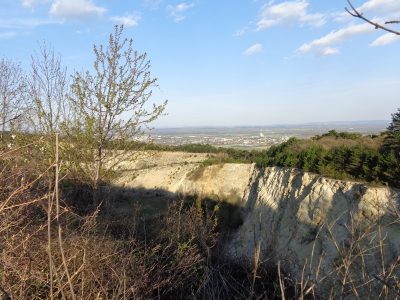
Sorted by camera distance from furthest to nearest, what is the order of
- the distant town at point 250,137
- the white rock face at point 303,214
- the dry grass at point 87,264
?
the distant town at point 250,137 → the white rock face at point 303,214 → the dry grass at point 87,264

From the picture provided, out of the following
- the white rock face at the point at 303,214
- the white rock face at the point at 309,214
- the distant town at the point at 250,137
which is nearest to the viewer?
the white rock face at the point at 303,214

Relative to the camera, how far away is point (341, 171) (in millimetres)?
12648

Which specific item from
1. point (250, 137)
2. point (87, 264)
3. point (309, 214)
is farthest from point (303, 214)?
point (250, 137)

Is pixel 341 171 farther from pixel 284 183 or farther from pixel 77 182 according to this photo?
pixel 77 182

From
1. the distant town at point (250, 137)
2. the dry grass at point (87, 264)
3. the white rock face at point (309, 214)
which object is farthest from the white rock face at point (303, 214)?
the distant town at point (250, 137)

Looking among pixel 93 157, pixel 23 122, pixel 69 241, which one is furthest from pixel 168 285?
pixel 23 122

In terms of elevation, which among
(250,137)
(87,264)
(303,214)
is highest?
(87,264)

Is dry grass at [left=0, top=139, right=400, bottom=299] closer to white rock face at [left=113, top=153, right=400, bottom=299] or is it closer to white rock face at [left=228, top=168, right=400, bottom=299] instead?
white rock face at [left=113, top=153, right=400, bottom=299]

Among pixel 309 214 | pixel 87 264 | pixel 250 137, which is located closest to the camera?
pixel 87 264

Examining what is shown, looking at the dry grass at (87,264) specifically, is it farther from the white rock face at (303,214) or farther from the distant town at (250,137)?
the distant town at (250,137)

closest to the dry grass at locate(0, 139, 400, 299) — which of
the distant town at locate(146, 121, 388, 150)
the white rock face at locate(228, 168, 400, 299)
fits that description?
the white rock face at locate(228, 168, 400, 299)

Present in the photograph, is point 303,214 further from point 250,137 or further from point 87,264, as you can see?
point 250,137

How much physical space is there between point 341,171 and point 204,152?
20663 millimetres

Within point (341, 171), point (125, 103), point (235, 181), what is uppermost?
point (125, 103)
